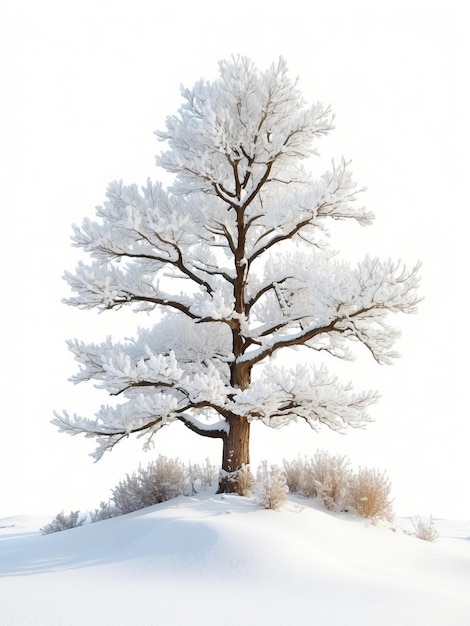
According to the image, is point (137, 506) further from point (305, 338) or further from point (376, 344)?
point (376, 344)

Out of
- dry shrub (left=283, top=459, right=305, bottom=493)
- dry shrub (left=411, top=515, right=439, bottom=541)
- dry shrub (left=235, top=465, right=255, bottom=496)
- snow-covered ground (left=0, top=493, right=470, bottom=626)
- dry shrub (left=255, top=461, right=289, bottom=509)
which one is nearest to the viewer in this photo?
snow-covered ground (left=0, top=493, right=470, bottom=626)

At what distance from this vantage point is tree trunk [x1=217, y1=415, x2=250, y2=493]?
29.7ft

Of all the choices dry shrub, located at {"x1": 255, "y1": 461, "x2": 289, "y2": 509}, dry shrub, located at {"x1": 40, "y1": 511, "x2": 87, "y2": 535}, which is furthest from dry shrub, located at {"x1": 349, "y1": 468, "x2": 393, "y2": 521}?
dry shrub, located at {"x1": 40, "y1": 511, "x2": 87, "y2": 535}

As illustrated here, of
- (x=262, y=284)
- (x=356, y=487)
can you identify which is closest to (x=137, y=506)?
(x=356, y=487)

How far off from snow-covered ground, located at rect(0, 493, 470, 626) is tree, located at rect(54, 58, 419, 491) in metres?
1.38

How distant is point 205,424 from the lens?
951cm

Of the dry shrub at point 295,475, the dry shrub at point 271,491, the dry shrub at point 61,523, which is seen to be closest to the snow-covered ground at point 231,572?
the dry shrub at point 271,491

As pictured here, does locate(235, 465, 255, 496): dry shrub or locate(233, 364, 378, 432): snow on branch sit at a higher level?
locate(233, 364, 378, 432): snow on branch

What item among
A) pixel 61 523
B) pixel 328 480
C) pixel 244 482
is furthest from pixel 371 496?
pixel 61 523

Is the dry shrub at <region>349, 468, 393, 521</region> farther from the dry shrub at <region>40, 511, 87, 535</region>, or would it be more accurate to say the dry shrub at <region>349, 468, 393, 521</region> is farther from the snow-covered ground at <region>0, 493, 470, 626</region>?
the dry shrub at <region>40, 511, 87, 535</region>

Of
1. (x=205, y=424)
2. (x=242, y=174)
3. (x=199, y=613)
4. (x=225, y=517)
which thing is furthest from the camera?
(x=242, y=174)

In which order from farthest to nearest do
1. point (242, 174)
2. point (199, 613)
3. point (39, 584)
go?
point (242, 174) < point (39, 584) < point (199, 613)

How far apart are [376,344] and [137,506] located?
4.29m

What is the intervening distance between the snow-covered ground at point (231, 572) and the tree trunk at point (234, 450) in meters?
0.40
